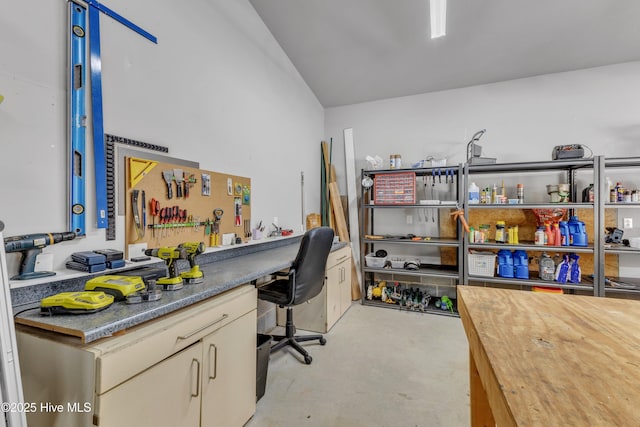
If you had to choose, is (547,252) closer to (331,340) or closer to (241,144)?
(331,340)

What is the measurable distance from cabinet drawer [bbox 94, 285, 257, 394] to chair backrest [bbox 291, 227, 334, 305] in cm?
60

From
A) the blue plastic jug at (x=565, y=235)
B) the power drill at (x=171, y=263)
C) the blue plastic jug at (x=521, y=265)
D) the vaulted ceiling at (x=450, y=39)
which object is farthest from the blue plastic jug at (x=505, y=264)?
the power drill at (x=171, y=263)

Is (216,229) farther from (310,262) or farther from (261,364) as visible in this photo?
(261,364)

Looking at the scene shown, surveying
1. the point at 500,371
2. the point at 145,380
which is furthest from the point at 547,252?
the point at 145,380

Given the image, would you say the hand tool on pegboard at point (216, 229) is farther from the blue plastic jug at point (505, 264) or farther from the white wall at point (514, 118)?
the blue plastic jug at point (505, 264)

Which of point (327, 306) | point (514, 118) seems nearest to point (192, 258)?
point (327, 306)

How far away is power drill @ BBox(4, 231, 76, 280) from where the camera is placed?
105 centimetres

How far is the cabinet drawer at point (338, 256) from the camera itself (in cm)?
279

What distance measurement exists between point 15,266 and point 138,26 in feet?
4.68

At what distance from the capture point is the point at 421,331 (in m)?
2.78

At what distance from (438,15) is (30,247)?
2926 millimetres

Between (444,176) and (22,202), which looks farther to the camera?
(444,176)

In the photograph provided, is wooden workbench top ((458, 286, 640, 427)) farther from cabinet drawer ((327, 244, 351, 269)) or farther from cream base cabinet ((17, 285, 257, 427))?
cabinet drawer ((327, 244, 351, 269))

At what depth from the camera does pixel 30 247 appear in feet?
3.56
